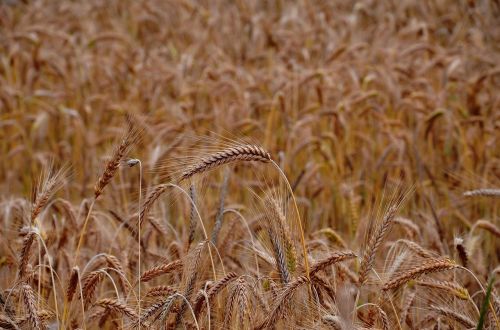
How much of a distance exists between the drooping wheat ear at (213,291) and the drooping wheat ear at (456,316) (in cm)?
63

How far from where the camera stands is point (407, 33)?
7281 mm

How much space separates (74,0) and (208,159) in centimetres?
901

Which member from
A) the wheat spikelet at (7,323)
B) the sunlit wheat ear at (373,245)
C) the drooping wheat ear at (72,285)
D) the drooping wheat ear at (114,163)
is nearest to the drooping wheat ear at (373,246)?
the sunlit wheat ear at (373,245)

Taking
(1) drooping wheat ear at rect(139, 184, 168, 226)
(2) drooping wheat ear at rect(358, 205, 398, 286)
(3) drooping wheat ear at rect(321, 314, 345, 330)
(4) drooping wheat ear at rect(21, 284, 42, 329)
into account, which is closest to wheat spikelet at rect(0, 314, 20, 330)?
(4) drooping wheat ear at rect(21, 284, 42, 329)

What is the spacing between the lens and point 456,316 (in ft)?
6.88

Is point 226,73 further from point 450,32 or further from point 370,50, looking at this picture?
point 450,32

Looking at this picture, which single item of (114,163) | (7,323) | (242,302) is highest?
(114,163)

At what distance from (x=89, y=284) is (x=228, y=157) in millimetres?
629

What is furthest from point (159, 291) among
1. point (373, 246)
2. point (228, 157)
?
point (373, 246)

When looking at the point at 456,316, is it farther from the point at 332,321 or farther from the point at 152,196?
the point at 152,196

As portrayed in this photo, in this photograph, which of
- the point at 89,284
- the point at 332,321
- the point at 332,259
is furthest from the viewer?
the point at 89,284

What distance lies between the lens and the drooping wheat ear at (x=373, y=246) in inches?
79.7

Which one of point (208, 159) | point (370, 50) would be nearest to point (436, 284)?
point (208, 159)

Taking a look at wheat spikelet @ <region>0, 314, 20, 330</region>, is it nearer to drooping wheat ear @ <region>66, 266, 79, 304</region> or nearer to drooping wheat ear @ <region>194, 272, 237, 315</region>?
drooping wheat ear @ <region>66, 266, 79, 304</region>
